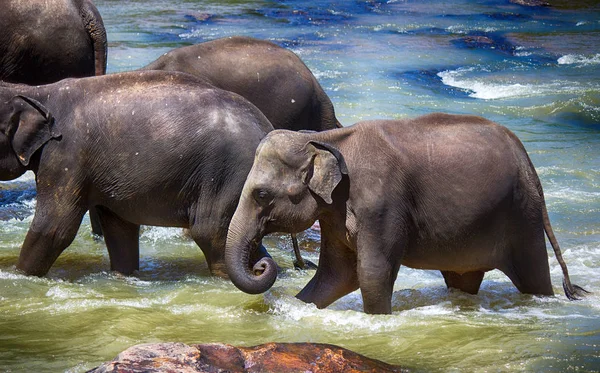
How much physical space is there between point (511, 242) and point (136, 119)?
8.64 ft

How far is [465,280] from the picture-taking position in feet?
25.2

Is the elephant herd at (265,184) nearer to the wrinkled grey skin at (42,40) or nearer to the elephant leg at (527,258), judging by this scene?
the elephant leg at (527,258)

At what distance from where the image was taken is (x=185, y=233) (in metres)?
9.50

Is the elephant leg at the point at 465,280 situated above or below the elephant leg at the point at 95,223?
above

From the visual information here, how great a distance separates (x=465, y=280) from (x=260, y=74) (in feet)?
10.8

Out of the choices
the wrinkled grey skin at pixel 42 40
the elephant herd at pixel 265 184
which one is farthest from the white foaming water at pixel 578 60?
the elephant herd at pixel 265 184

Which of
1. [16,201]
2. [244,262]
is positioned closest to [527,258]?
[244,262]

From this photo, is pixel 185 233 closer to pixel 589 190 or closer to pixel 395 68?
pixel 589 190

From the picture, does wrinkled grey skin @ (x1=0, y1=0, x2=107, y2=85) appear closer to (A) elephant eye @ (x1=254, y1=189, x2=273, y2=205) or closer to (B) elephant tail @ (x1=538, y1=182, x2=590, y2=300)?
(A) elephant eye @ (x1=254, y1=189, x2=273, y2=205)

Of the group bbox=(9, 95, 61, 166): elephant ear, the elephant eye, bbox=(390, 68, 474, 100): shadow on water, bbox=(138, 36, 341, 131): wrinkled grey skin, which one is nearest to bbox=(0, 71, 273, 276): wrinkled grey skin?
bbox=(9, 95, 61, 166): elephant ear

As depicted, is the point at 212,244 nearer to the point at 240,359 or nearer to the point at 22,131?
the point at 22,131

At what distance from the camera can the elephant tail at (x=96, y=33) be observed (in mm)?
10133

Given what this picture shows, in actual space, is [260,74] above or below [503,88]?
above

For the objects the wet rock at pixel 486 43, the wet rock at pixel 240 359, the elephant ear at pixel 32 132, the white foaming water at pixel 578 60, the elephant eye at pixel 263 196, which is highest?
the elephant ear at pixel 32 132
